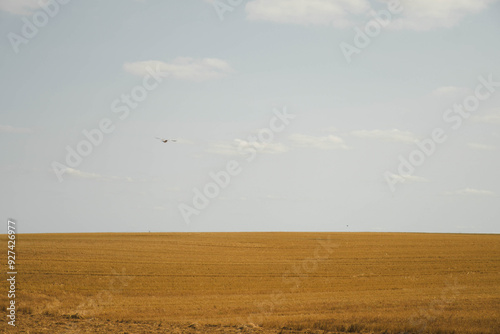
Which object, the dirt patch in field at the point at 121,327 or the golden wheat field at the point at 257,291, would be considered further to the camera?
the golden wheat field at the point at 257,291

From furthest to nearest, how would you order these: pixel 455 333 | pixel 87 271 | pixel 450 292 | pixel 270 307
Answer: pixel 87 271, pixel 450 292, pixel 270 307, pixel 455 333

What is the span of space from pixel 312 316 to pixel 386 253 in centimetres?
2948

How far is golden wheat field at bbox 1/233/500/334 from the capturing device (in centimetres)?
1984

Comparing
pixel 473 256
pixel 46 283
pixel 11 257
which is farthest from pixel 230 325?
pixel 473 256

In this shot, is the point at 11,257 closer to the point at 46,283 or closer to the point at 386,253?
the point at 46,283

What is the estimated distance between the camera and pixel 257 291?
2861cm

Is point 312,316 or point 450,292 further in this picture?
point 450,292

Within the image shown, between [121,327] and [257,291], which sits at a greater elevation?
[121,327]

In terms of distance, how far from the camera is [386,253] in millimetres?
47938

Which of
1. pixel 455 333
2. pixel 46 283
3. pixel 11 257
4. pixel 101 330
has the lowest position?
pixel 11 257

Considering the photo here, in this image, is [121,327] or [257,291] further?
[257,291]

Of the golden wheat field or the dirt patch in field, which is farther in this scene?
the golden wheat field

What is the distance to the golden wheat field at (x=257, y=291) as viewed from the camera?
1984cm
